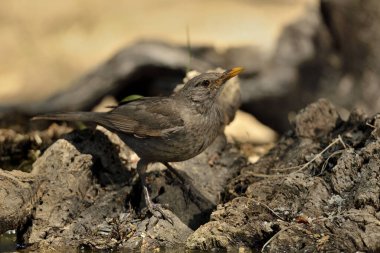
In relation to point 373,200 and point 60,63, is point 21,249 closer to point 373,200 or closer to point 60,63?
point 373,200

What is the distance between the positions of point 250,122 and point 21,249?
18.8ft

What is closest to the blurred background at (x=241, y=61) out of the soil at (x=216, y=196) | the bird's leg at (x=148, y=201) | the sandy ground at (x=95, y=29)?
the sandy ground at (x=95, y=29)

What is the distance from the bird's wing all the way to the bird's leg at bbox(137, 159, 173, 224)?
28cm

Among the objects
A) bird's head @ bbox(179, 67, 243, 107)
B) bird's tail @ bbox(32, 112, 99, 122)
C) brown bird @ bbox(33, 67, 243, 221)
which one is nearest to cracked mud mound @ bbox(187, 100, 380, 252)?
brown bird @ bbox(33, 67, 243, 221)

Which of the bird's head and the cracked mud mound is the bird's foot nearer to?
the cracked mud mound

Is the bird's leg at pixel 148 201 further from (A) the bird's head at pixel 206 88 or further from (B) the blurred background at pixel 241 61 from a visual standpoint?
(B) the blurred background at pixel 241 61

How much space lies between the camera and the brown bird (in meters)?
7.42

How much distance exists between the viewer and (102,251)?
680 cm

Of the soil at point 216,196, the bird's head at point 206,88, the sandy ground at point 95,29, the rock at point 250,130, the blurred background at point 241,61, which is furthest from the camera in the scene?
the sandy ground at point 95,29

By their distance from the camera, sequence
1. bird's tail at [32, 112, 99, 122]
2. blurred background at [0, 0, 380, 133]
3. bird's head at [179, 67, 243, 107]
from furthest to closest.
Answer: blurred background at [0, 0, 380, 133], bird's tail at [32, 112, 99, 122], bird's head at [179, 67, 243, 107]

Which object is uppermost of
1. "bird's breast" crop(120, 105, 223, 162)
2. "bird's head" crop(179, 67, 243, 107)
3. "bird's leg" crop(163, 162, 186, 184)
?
"bird's head" crop(179, 67, 243, 107)

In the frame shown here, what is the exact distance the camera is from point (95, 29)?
46.3ft

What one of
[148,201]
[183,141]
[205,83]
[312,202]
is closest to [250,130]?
[205,83]

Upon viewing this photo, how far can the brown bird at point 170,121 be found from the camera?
7.42 metres
